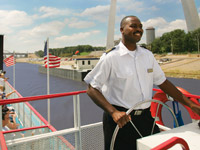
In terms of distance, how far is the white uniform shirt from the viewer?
1194mm

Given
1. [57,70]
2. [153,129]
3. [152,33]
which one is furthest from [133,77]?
[152,33]

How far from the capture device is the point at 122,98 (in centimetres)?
124

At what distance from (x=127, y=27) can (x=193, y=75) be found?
92.2ft

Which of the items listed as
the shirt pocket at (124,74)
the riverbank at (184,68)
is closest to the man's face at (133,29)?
the shirt pocket at (124,74)

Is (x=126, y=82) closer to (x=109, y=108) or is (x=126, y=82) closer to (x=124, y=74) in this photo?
(x=124, y=74)

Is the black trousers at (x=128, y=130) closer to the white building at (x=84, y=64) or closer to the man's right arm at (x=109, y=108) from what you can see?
the man's right arm at (x=109, y=108)

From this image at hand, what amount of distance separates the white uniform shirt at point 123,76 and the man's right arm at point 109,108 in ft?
0.14

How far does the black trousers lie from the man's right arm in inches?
5.6

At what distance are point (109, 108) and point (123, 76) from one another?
22 cm

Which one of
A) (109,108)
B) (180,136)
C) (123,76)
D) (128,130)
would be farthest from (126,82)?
(180,136)

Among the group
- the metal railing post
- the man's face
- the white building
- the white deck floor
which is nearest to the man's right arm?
the white deck floor

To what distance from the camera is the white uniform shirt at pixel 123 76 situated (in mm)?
1194

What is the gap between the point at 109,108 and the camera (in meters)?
1.13

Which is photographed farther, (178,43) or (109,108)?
(178,43)
